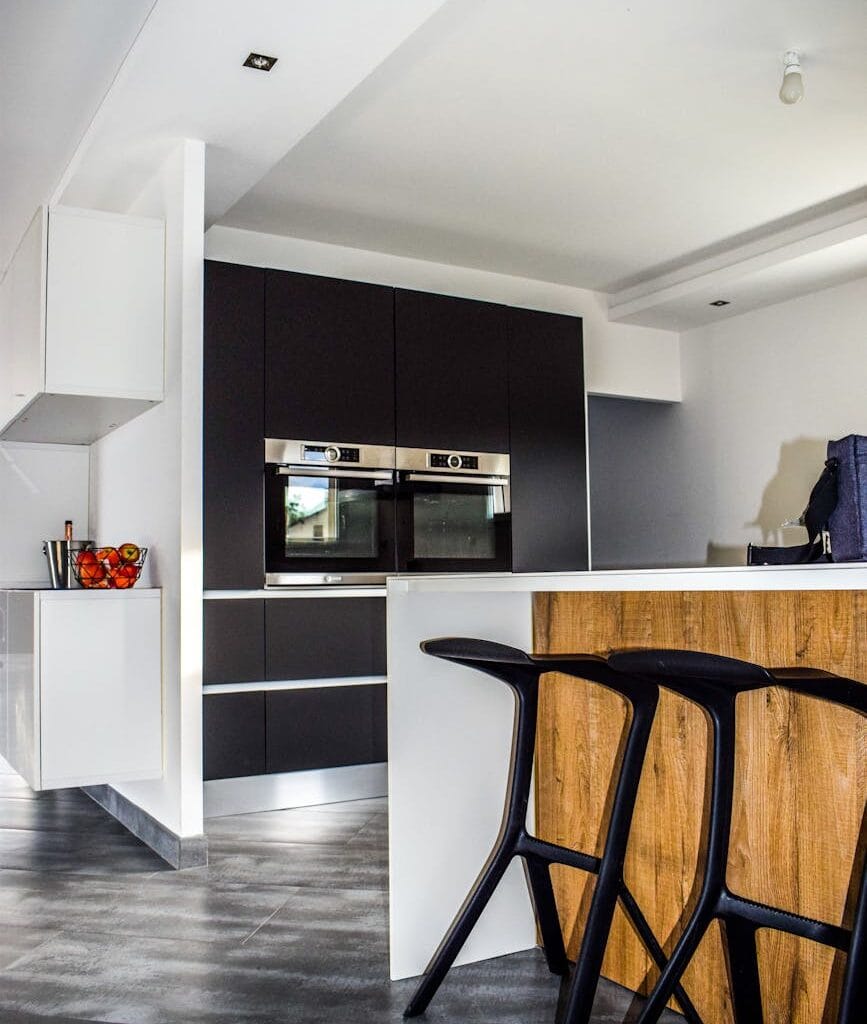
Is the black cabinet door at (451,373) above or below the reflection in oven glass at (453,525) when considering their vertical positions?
above

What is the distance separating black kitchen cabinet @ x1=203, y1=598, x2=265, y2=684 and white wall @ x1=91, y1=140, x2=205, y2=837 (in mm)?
285

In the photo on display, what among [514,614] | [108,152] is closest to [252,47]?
[108,152]

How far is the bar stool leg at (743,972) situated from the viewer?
5.45ft

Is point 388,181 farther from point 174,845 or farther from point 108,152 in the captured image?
point 174,845

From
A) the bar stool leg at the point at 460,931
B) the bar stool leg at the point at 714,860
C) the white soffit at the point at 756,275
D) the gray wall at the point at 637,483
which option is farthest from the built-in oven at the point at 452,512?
the bar stool leg at the point at 714,860

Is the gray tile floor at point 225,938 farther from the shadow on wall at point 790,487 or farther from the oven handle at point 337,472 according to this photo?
the shadow on wall at point 790,487

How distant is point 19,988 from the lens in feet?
7.11

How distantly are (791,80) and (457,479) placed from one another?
198 centimetres

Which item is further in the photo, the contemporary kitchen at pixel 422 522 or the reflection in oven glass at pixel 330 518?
the reflection in oven glass at pixel 330 518

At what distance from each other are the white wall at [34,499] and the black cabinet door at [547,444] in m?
2.18

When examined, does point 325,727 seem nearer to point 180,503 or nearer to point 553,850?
point 180,503

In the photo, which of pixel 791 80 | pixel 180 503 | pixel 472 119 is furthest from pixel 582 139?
pixel 180 503

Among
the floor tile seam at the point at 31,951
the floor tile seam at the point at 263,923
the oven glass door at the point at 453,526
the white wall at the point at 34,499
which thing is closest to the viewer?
the floor tile seam at the point at 31,951

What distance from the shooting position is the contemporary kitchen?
186 centimetres
